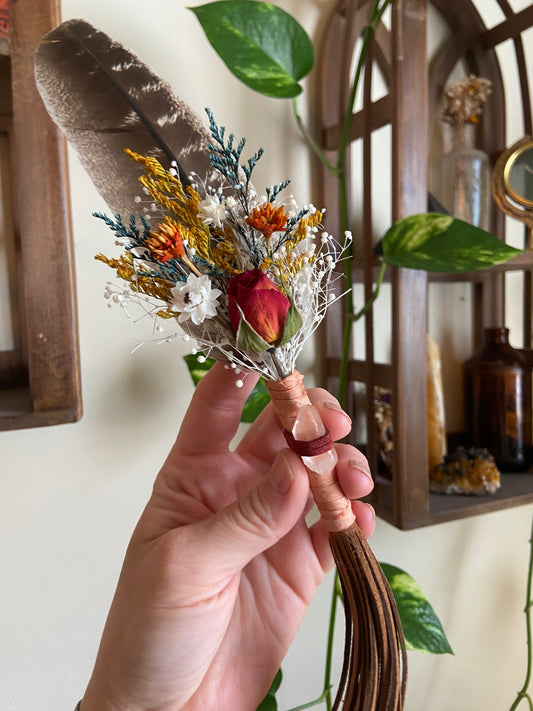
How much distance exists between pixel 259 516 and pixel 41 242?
1.53 feet

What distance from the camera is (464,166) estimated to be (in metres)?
0.97

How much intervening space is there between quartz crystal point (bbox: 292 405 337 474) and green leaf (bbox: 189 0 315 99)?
0.54m

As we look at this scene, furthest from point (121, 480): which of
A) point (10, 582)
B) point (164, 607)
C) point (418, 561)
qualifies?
point (418, 561)

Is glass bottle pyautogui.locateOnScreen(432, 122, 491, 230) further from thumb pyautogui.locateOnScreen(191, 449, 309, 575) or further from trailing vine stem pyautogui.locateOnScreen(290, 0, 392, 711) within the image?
thumb pyautogui.locateOnScreen(191, 449, 309, 575)

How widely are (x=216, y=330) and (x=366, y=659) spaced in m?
0.32

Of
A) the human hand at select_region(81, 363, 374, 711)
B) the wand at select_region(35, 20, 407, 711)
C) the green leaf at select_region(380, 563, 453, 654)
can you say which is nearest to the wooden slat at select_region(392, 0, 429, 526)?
the green leaf at select_region(380, 563, 453, 654)

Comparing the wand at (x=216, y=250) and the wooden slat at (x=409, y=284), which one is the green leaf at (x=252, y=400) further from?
the wand at (x=216, y=250)

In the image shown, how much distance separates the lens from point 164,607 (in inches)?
18.5

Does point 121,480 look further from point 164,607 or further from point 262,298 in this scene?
point 262,298

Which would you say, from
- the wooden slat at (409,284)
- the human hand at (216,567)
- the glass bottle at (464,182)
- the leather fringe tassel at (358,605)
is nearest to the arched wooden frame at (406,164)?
the wooden slat at (409,284)

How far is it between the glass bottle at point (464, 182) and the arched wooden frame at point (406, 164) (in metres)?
0.10

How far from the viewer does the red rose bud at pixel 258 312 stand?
1.18 feet

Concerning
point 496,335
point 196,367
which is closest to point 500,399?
point 496,335

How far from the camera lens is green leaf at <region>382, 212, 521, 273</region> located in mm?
685
